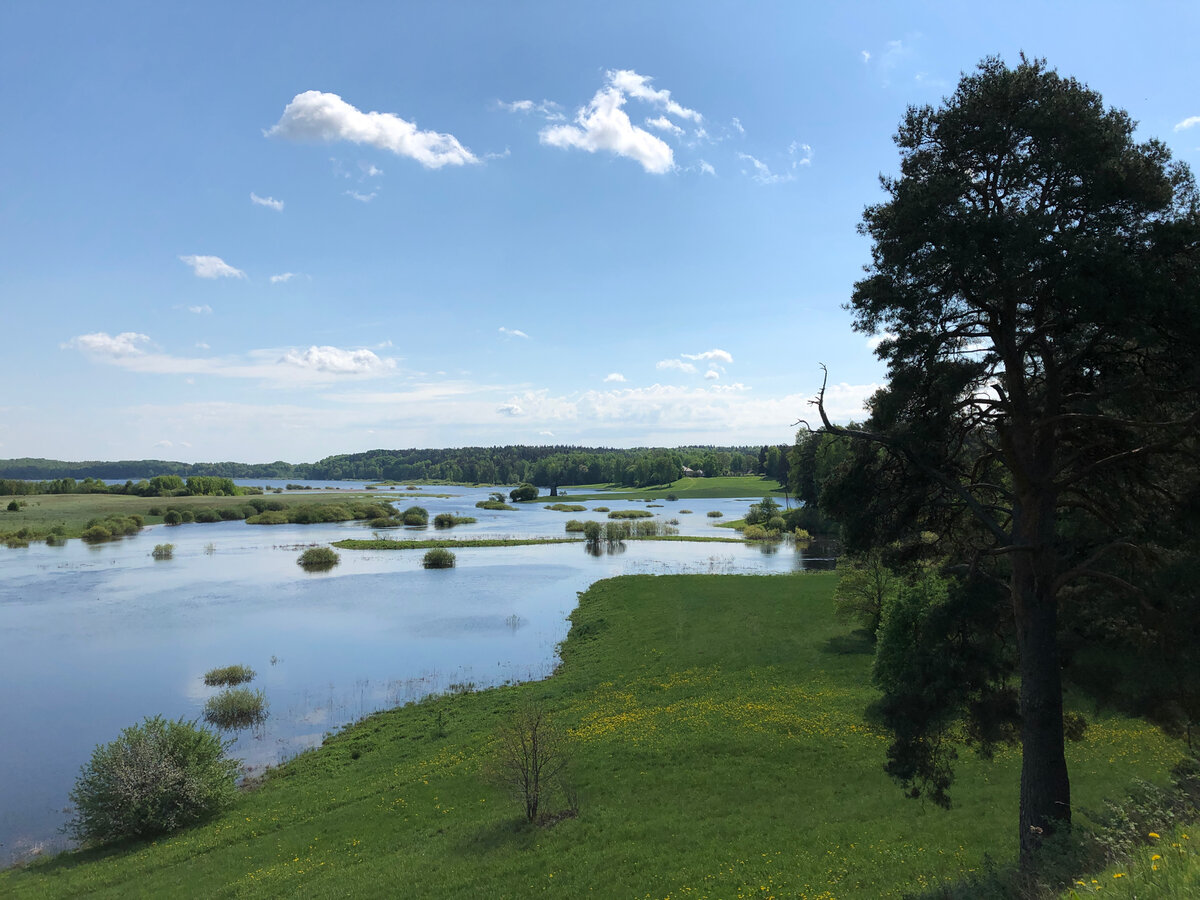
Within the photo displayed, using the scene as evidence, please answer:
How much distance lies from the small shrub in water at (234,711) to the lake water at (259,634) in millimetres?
761

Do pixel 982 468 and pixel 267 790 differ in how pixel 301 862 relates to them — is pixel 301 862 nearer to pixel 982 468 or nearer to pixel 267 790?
pixel 267 790

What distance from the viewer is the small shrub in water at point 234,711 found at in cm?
2566

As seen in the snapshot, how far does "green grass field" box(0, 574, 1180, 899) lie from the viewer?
497 inches

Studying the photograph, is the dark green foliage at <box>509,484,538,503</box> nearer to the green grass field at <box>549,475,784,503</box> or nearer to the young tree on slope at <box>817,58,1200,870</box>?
the green grass field at <box>549,475,784,503</box>

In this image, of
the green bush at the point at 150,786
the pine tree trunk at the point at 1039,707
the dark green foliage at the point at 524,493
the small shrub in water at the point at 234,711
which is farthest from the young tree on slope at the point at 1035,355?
the dark green foliage at the point at 524,493

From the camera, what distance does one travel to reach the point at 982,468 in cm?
1355

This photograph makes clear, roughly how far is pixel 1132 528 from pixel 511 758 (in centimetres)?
1376

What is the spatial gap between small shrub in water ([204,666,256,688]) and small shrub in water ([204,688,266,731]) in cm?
261

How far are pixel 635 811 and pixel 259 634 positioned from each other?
3041cm

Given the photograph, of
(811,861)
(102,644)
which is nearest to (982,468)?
(811,861)

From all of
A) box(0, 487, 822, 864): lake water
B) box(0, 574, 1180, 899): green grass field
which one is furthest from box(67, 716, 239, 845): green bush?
box(0, 487, 822, 864): lake water

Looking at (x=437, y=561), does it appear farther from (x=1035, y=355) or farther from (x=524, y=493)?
(x=524, y=493)

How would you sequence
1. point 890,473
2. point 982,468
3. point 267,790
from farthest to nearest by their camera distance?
point 267,790
point 982,468
point 890,473

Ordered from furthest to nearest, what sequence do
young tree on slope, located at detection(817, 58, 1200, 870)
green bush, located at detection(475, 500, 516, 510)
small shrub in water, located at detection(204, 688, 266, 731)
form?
green bush, located at detection(475, 500, 516, 510)
small shrub in water, located at detection(204, 688, 266, 731)
young tree on slope, located at detection(817, 58, 1200, 870)
